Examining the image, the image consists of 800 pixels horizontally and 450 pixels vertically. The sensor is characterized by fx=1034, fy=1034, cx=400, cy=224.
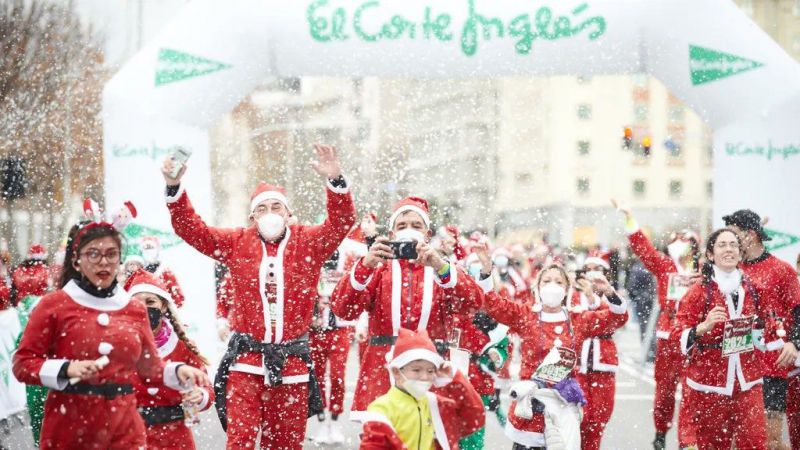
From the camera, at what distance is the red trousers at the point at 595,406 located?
303 inches

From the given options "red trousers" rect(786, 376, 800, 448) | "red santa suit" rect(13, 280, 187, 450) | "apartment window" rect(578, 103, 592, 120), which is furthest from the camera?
"apartment window" rect(578, 103, 592, 120)

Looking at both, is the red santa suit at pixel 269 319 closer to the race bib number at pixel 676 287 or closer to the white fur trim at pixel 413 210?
the white fur trim at pixel 413 210

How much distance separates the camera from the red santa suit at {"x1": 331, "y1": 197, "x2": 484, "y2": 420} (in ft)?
20.2

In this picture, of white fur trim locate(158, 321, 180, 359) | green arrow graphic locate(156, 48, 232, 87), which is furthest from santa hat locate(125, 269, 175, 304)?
green arrow graphic locate(156, 48, 232, 87)

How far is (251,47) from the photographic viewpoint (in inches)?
423

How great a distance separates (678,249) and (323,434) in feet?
13.7

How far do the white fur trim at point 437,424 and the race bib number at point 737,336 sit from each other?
264 cm

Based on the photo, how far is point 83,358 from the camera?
4590 millimetres

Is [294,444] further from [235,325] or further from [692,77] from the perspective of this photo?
[692,77]

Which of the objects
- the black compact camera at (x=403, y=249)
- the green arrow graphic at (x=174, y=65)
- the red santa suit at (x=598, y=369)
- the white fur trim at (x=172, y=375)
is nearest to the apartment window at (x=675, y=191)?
the green arrow graphic at (x=174, y=65)

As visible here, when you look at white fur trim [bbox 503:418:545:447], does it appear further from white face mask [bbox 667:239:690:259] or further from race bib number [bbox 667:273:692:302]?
white face mask [bbox 667:239:690:259]

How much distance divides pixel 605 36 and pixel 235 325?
5880 mm

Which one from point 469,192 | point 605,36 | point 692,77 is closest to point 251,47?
point 605,36

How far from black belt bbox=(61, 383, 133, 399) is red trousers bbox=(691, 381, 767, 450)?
3.87 meters
